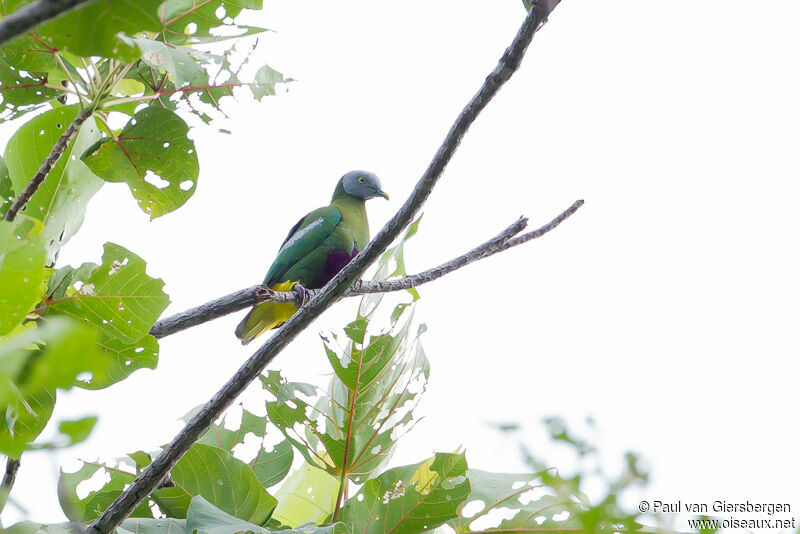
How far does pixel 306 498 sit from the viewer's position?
2.32m

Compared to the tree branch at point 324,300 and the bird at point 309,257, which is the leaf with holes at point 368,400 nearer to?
the tree branch at point 324,300

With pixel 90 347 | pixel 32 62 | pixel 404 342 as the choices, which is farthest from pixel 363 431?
pixel 90 347

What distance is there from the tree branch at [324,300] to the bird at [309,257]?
2.89 m

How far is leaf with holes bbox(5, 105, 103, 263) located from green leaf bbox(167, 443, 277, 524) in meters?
0.62

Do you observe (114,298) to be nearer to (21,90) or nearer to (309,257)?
(21,90)

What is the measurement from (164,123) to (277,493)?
1.25 m

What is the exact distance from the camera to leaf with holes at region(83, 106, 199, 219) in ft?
6.08

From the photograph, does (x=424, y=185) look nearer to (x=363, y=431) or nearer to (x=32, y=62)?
(x=363, y=431)

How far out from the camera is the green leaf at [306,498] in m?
2.29

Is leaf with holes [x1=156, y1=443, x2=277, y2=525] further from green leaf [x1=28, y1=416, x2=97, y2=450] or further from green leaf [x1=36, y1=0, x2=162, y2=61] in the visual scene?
green leaf [x1=28, y1=416, x2=97, y2=450]

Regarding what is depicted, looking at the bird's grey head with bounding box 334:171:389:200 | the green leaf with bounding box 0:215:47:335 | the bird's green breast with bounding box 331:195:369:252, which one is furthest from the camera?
the bird's grey head with bounding box 334:171:389:200

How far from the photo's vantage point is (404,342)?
2.03 m

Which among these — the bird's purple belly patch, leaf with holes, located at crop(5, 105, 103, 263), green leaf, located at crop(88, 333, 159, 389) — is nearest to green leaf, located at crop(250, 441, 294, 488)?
green leaf, located at crop(88, 333, 159, 389)

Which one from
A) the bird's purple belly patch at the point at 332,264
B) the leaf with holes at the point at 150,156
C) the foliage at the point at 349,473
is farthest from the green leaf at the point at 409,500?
the bird's purple belly patch at the point at 332,264
